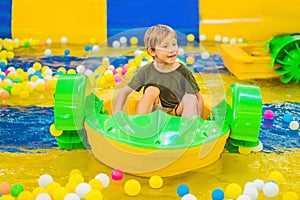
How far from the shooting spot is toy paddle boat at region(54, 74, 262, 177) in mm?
1691

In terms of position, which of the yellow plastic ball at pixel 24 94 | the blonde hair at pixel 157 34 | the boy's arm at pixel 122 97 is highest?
the blonde hair at pixel 157 34

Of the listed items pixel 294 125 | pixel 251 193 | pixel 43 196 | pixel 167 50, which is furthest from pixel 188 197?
pixel 294 125

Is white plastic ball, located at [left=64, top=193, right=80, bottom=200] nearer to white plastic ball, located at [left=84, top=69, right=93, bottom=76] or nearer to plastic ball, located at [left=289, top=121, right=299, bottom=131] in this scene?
white plastic ball, located at [left=84, top=69, right=93, bottom=76]

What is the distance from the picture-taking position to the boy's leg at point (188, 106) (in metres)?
1.86

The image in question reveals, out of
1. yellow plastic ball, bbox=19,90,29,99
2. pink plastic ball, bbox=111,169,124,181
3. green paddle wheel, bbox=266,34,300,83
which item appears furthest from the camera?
green paddle wheel, bbox=266,34,300,83

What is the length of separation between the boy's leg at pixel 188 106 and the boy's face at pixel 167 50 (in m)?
0.14

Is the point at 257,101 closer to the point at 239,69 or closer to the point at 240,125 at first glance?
the point at 240,125

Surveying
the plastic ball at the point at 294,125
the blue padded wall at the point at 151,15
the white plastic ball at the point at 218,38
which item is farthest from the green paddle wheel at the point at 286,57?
the blue padded wall at the point at 151,15

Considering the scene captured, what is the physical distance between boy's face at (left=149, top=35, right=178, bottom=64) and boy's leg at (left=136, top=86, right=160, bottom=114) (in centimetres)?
11

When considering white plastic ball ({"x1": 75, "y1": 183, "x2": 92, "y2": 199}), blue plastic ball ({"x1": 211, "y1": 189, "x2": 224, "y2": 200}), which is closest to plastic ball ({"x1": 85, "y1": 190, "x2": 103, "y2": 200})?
white plastic ball ({"x1": 75, "y1": 183, "x2": 92, "y2": 199})

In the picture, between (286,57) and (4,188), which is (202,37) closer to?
(286,57)

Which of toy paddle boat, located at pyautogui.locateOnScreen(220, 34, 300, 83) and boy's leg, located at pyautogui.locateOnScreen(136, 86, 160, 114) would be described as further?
toy paddle boat, located at pyautogui.locateOnScreen(220, 34, 300, 83)

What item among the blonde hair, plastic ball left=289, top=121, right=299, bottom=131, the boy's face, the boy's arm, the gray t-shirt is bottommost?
plastic ball left=289, top=121, right=299, bottom=131

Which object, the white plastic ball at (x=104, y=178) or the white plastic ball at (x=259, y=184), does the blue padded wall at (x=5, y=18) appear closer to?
the white plastic ball at (x=104, y=178)
